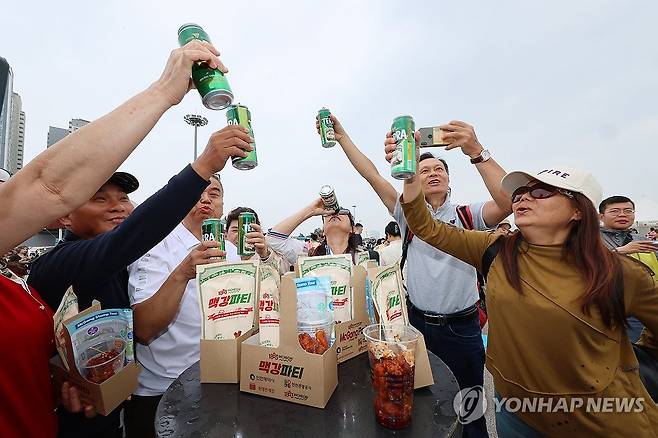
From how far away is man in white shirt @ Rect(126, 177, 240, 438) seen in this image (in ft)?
4.58

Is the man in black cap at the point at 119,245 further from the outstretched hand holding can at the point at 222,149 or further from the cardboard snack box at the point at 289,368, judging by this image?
the cardboard snack box at the point at 289,368

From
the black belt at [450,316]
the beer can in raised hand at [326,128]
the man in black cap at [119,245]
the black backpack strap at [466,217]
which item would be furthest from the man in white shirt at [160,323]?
the black backpack strap at [466,217]

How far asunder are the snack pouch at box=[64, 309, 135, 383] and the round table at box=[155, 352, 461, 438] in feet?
0.73

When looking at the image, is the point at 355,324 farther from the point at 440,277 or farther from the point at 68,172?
the point at 440,277

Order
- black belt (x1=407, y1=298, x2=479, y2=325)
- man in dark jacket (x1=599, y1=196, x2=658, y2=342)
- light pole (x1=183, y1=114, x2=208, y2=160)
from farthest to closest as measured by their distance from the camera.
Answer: light pole (x1=183, y1=114, x2=208, y2=160), man in dark jacket (x1=599, y1=196, x2=658, y2=342), black belt (x1=407, y1=298, x2=479, y2=325)

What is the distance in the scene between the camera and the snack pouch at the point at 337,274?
4.20ft

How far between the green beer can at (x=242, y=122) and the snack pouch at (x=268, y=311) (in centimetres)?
50

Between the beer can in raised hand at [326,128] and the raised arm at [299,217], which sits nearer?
the beer can in raised hand at [326,128]

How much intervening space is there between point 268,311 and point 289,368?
0.70 ft

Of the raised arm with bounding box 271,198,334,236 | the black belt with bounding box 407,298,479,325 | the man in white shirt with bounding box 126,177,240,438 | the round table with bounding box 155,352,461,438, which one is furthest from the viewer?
the raised arm with bounding box 271,198,334,236

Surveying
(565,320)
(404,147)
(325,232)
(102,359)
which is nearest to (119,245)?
(102,359)

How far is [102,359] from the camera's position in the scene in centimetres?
104

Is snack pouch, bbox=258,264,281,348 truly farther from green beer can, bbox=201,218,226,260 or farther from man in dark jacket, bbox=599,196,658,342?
man in dark jacket, bbox=599,196,658,342

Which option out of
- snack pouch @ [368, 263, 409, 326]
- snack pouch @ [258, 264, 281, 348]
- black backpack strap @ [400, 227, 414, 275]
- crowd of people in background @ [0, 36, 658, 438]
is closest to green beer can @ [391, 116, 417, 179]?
crowd of people in background @ [0, 36, 658, 438]
